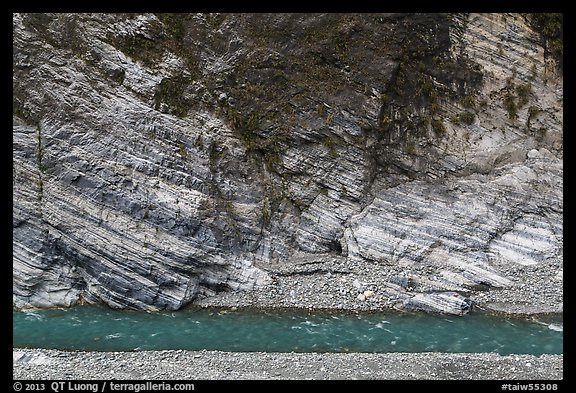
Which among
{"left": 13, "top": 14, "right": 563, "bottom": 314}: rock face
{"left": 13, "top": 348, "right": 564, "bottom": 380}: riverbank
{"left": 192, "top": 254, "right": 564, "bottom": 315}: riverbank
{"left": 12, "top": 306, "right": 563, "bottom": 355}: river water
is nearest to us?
{"left": 13, "top": 348, "right": 564, "bottom": 380}: riverbank

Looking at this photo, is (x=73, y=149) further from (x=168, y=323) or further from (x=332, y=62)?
(x=332, y=62)

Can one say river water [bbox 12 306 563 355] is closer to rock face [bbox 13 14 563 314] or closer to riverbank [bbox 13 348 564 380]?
riverbank [bbox 13 348 564 380]

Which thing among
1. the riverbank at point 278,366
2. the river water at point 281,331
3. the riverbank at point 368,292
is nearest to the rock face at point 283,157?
the riverbank at point 368,292

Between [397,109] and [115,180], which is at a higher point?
[397,109]

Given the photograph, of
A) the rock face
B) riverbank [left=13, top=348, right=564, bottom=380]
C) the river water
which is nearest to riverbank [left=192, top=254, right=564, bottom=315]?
the rock face

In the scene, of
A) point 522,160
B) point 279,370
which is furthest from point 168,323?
point 522,160

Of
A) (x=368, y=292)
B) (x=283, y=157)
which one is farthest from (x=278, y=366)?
(x=283, y=157)
